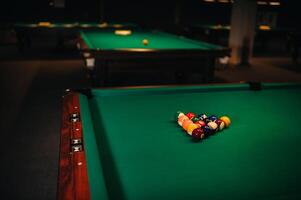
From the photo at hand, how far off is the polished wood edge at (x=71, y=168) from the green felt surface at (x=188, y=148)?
0.9 inches

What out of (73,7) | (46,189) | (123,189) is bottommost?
(46,189)

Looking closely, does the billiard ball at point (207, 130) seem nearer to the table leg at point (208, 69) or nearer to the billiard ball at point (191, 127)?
the billiard ball at point (191, 127)

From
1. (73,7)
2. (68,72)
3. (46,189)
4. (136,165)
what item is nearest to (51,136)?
(46,189)

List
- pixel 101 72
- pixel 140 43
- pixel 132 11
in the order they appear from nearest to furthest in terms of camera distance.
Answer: pixel 101 72 < pixel 140 43 < pixel 132 11

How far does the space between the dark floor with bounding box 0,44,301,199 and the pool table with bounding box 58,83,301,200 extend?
72 centimetres

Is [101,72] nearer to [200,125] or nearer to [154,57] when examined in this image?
[154,57]

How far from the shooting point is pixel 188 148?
3.70ft

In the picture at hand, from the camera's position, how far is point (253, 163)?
1.02 meters

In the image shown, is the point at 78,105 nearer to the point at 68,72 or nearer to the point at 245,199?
the point at 245,199

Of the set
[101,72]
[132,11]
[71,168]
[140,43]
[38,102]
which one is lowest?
[38,102]

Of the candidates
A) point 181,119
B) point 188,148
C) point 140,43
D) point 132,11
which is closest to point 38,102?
point 140,43

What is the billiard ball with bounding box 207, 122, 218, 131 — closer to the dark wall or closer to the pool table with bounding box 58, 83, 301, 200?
the pool table with bounding box 58, 83, 301, 200

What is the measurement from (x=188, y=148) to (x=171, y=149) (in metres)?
0.06

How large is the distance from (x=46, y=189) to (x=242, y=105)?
1254 millimetres
